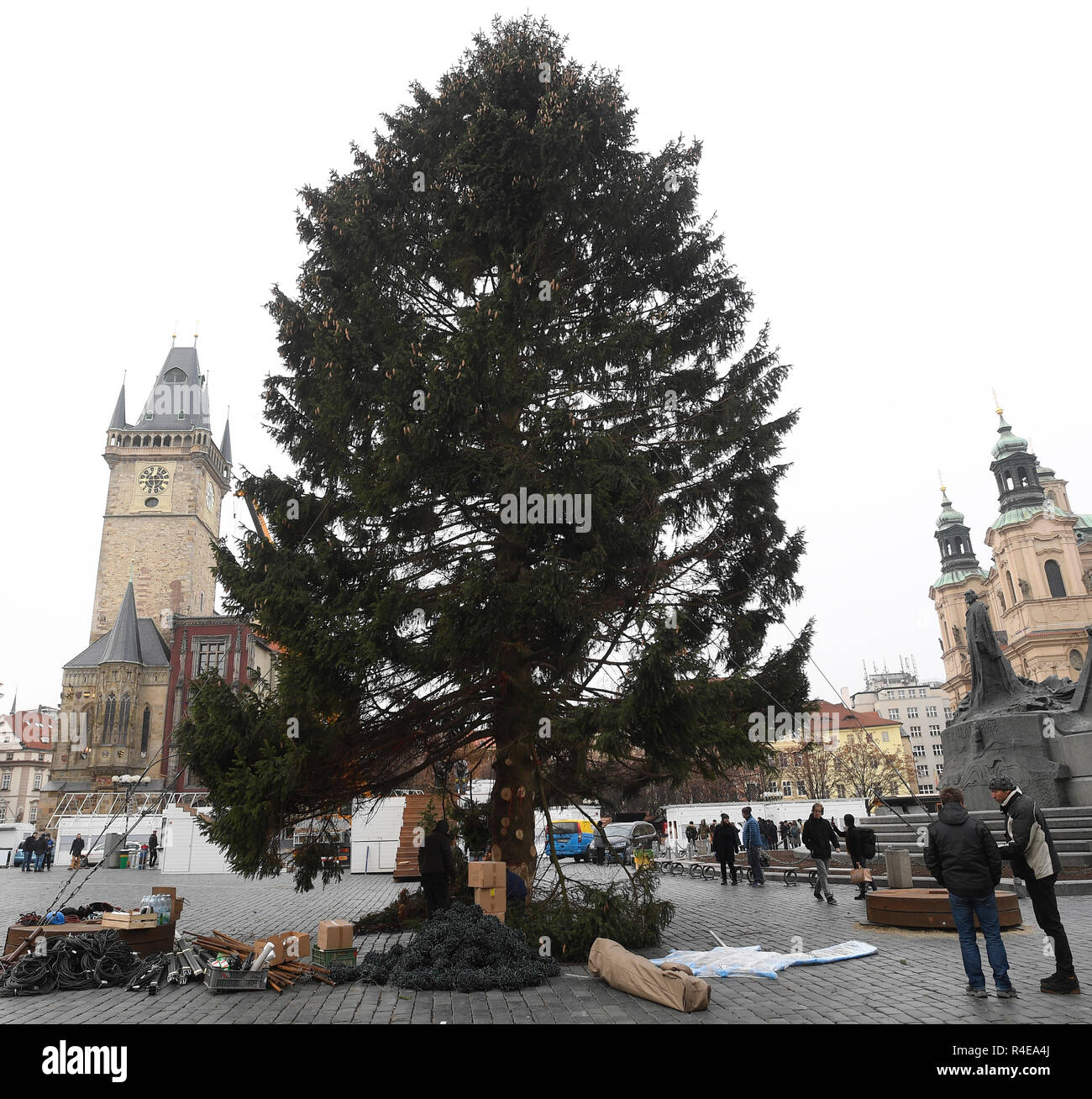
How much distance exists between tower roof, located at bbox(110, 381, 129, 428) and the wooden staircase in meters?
65.9

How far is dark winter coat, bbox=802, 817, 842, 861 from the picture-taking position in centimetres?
1599

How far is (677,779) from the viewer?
10836 millimetres

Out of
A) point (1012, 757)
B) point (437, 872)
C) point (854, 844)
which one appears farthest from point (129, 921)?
point (1012, 757)

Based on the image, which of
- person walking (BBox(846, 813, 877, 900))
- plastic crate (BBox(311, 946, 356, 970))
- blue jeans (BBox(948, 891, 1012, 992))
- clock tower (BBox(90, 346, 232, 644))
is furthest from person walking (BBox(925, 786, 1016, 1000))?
clock tower (BBox(90, 346, 232, 644))

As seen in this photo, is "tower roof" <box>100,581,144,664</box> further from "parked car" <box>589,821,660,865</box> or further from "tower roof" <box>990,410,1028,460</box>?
"tower roof" <box>990,410,1028,460</box>

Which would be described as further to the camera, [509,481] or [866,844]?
[866,844]

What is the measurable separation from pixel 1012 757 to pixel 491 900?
511 inches

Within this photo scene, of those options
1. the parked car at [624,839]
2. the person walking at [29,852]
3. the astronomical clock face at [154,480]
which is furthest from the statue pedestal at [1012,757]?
the astronomical clock face at [154,480]

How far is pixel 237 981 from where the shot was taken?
8.67 m

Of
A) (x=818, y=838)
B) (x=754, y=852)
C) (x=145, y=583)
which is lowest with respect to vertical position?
(x=754, y=852)

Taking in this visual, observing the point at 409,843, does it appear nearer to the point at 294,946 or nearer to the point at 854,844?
the point at 854,844

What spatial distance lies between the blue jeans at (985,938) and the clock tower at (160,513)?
6988 cm

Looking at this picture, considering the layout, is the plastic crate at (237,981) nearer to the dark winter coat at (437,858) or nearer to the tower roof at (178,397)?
the dark winter coat at (437,858)

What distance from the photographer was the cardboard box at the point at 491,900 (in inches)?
401
